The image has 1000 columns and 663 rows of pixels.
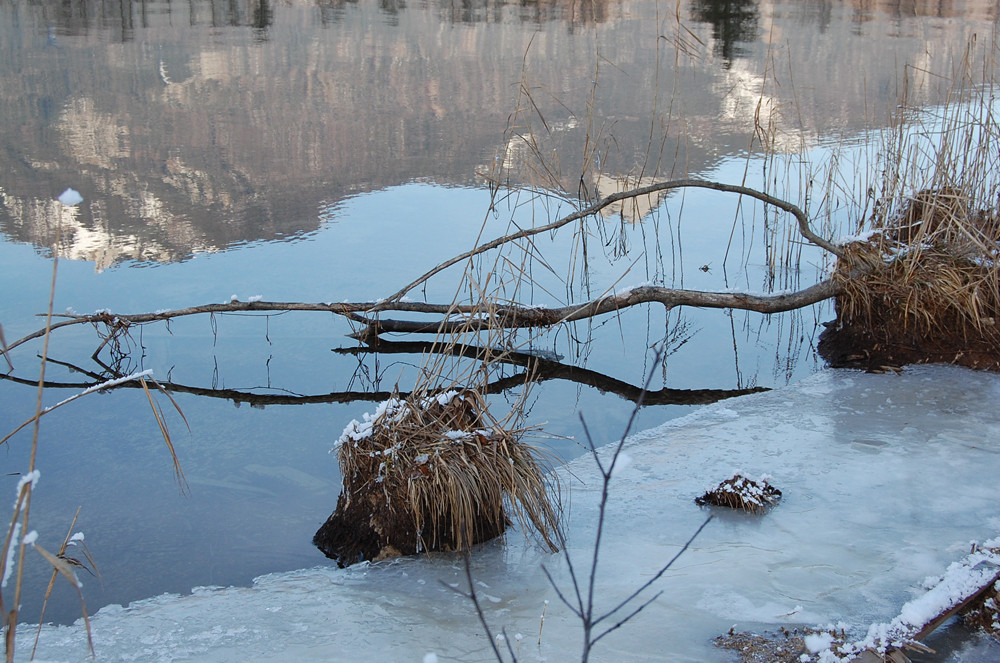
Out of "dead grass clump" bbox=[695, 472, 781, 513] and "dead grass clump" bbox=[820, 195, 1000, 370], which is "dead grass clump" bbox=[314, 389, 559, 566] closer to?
"dead grass clump" bbox=[695, 472, 781, 513]

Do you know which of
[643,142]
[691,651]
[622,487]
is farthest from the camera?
[643,142]

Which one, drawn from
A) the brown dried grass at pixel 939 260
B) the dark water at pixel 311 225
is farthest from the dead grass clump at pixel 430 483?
the brown dried grass at pixel 939 260

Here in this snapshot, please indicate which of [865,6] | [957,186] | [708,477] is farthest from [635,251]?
[865,6]

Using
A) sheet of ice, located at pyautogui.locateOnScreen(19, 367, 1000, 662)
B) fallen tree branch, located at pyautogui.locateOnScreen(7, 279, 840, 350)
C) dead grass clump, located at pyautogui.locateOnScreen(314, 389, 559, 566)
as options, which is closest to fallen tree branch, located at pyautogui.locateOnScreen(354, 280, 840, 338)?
fallen tree branch, located at pyautogui.locateOnScreen(7, 279, 840, 350)

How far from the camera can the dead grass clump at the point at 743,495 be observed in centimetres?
268

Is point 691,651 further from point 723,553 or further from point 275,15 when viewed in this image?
point 275,15

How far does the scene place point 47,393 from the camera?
12.2 ft

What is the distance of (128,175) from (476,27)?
7819 millimetres

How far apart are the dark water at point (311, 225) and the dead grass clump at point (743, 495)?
2.48ft

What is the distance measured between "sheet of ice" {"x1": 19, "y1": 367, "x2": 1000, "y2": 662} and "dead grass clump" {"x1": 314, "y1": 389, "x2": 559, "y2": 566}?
3.4 inches

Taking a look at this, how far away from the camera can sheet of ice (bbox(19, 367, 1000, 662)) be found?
204cm

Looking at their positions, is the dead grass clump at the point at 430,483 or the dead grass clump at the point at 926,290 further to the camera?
the dead grass clump at the point at 926,290

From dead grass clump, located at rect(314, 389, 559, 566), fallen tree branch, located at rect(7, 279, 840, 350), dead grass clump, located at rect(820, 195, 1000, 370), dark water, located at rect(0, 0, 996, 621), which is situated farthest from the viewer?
fallen tree branch, located at rect(7, 279, 840, 350)

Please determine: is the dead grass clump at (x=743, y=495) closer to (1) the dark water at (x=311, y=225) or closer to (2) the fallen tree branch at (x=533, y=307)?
(1) the dark water at (x=311, y=225)
